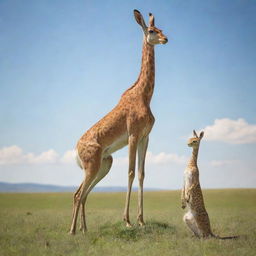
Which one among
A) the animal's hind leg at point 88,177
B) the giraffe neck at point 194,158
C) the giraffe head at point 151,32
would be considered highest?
the giraffe head at point 151,32

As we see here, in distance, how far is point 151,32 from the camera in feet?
29.4

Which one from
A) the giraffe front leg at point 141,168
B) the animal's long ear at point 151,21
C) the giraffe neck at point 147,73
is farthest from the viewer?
the animal's long ear at point 151,21

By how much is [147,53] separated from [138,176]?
9.57 ft

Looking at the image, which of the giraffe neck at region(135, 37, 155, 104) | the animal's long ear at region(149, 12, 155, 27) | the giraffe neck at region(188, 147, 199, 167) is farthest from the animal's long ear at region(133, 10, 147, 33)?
the giraffe neck at region(188, 147, 199, 167)

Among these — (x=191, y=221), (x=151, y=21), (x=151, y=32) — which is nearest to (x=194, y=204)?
(x=191, y=221)

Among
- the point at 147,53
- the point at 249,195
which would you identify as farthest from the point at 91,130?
the point at 249,195

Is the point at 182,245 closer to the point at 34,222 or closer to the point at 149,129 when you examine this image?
the point at 149,129

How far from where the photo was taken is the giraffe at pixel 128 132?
28.0ft

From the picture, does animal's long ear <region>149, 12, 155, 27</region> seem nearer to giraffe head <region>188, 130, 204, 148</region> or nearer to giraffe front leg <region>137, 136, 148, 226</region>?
giraffe front leg <region>137, 136, 148, 226</region>

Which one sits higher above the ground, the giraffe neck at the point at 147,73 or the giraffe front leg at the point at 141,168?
the giraffe neck at the point at 147,73

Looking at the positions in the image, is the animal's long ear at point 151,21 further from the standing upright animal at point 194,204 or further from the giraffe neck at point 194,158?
the standing upright animal at point 194,204

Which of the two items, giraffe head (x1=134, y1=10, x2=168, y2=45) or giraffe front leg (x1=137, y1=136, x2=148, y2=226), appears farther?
giraffe head (x1=134, y1=10, x2=168, y2=45)

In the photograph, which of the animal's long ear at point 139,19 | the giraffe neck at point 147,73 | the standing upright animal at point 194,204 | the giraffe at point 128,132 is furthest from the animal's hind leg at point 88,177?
the animal's long ear at point 139,19

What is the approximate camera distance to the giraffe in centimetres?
854
